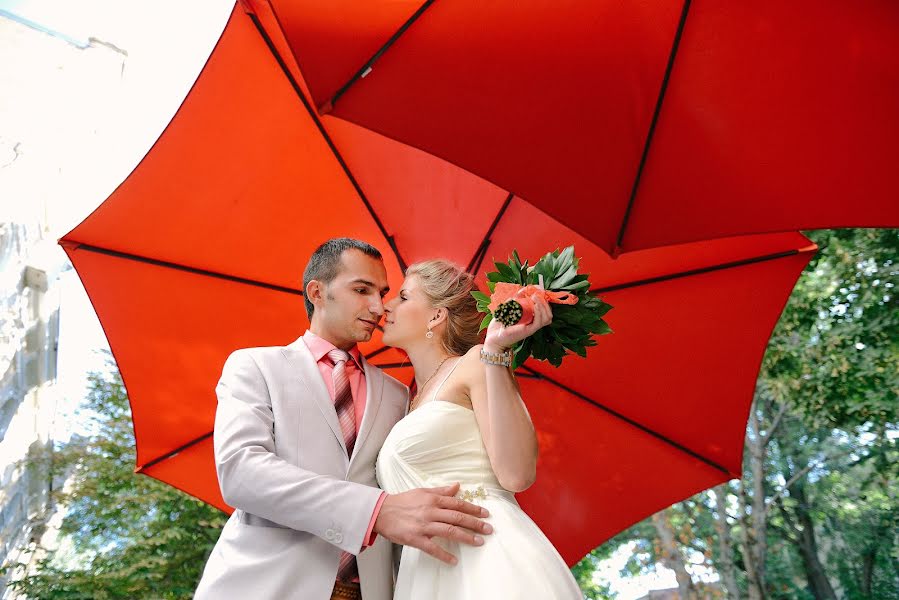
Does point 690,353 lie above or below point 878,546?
below

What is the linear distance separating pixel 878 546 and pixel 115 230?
18.9 metres

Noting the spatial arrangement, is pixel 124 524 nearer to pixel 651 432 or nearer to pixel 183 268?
pixel 183 268

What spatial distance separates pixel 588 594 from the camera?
19.5m

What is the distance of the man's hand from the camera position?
2395 millimetres

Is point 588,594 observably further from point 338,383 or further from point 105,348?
point 338,383

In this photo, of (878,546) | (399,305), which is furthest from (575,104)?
(878,546)

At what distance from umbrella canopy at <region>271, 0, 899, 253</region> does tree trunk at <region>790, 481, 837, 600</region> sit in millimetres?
18144

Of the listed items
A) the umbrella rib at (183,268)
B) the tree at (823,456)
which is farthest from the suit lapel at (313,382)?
the tree at (823,456)

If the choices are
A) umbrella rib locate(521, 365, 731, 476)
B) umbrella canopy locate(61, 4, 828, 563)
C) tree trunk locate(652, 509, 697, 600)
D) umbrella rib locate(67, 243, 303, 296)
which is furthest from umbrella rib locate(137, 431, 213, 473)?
tree trunk locate(652, 509, 697, 600)

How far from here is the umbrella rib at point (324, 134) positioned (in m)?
3.24

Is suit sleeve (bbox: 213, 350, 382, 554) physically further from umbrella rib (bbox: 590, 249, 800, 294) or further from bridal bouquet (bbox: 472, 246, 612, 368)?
umbrella rib (bbox: 590, 249, 800, 294)

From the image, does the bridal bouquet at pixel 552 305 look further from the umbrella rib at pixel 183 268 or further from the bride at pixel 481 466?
the umbrella rib at pixel 183 268

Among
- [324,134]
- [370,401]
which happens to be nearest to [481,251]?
[324,134]

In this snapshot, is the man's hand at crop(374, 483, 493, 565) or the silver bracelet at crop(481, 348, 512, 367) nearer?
the man's hand at crop(374, 483, 493, 565)
